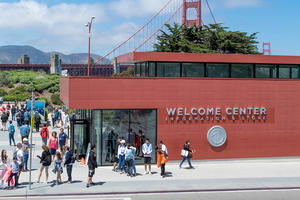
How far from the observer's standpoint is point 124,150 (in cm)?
2131

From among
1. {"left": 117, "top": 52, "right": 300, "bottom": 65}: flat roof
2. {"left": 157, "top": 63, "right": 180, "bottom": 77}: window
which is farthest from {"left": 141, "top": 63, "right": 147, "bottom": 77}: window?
{"left": 157, "top": 63, "right": 180, "bottom": 77}: window

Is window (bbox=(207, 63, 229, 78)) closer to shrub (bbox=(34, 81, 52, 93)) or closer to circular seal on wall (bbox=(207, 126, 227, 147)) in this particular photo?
circular seal on wall (bbox=(207, 126, 227, 147))

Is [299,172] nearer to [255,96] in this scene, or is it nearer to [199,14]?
[255,96]

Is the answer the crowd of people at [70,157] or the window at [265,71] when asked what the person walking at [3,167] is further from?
the window at [265,71]

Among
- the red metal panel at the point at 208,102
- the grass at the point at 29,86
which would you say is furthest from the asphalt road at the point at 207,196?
the grass at the point at 29,86

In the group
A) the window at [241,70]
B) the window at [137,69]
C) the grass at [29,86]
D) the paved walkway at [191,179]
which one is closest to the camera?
the paved walkway at [191,179]

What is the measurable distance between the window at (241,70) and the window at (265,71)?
1.56 feet

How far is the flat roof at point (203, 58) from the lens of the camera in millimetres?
24734

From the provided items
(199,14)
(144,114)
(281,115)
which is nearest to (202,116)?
(144,114)

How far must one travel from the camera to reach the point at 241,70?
2670 centimetres

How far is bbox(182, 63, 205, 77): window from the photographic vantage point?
2556cm

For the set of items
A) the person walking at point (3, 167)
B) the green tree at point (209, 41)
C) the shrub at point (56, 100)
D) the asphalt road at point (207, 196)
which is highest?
the green tree at point (209, 41)

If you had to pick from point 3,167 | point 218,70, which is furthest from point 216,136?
point 3,167

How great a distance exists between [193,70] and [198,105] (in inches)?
82.4
